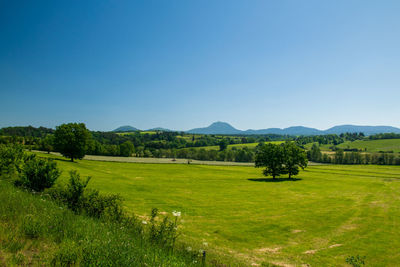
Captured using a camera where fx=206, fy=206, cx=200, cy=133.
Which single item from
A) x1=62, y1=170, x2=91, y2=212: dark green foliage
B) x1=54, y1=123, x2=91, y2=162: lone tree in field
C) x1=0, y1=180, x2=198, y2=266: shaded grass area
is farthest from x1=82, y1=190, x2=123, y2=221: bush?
x1=54, y1=123, x2=91, y2=162: lone tree in field

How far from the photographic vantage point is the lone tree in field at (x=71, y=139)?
67938mm

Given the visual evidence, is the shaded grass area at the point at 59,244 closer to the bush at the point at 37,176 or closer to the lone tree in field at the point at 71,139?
the bush at the point at 37,176

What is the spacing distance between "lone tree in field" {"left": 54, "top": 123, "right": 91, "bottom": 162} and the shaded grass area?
68310 mm

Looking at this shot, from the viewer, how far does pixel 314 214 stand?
104ft

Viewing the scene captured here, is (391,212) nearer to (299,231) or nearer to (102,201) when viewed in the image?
(299,231)

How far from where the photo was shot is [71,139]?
67875 millimetres

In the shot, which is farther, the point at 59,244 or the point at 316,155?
the point at 316,155

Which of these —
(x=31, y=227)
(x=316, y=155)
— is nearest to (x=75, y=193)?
(x=31, y=227)

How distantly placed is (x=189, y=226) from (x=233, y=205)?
44.2 feet

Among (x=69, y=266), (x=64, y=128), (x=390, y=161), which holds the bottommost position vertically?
(x=390, y=161)

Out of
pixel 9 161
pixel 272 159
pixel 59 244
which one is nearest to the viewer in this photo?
pixel 59 244

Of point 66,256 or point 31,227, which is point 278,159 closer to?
point 31,227

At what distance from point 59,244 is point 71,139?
7193 cm

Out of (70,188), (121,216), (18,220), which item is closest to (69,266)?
(18,220)
